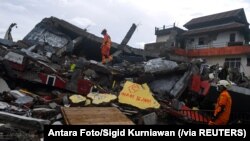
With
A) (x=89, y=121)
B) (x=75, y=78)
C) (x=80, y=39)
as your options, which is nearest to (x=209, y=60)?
(x=80, y=39)

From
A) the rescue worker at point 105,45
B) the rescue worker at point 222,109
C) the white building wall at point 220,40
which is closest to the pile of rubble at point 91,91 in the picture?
the rescue worker at point 105,45

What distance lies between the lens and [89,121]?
19.5ft

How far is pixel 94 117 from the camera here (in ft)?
20.6

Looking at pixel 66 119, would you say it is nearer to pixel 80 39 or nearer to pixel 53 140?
pixel 53 140

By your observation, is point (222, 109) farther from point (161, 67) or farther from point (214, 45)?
point (214, 45)

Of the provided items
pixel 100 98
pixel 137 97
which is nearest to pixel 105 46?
pixel 137 97

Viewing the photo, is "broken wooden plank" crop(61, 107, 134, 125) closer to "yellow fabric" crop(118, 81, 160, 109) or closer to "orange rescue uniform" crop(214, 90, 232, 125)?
"yellow fabric" crop(118, 81, 160, 109)

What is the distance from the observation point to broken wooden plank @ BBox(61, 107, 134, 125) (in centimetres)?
590

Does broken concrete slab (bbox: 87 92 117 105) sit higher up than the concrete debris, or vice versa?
the concrete debris

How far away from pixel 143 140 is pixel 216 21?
28.9 m

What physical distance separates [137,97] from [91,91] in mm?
1541

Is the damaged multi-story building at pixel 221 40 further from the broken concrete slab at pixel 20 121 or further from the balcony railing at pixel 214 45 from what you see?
the broken concrete slab at pixel 20 121

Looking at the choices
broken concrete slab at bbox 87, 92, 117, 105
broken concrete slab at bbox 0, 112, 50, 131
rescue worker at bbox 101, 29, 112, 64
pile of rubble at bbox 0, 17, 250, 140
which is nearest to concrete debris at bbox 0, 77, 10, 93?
pile of rubble at bbox 0, 17, 250, 140

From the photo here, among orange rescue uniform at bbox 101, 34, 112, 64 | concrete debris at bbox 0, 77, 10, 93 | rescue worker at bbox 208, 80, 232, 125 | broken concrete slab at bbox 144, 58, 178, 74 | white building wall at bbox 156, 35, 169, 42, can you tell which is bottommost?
rescue worker at bbox 208, 80, 232, 125
